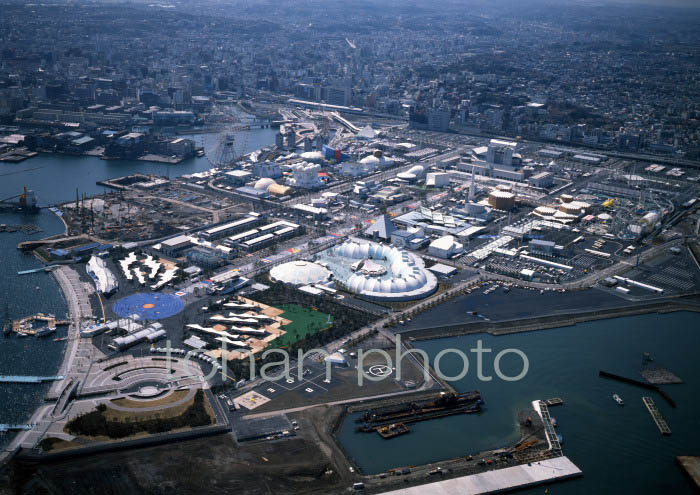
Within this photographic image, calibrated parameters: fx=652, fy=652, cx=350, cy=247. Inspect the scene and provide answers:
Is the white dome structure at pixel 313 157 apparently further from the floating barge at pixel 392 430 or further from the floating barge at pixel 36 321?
the floating barge at pixel 392 430

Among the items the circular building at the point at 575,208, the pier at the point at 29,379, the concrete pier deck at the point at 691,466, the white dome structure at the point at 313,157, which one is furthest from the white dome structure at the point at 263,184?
the concrete pier deck at the point at 691,466

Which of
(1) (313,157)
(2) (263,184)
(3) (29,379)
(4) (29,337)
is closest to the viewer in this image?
(3) (29,379)

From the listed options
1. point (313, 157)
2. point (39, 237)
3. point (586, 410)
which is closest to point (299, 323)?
point (586, 410)

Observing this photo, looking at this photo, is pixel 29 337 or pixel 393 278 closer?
pixel 29 337

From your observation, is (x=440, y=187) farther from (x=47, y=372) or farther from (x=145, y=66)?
(x=145, y=66)

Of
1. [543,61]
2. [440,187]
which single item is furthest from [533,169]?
[543,61]

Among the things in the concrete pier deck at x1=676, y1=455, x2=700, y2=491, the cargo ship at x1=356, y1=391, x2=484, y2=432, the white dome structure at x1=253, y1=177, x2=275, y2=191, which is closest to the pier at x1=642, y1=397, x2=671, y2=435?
the concrete pier deck at x1=676, y1=455, x2=700, y2=491

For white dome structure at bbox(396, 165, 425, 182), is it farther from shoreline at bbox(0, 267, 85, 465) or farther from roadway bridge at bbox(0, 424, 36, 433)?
roadway bridge at bbox(0, 424, 36, 433)

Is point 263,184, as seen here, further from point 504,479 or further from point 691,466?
point 691,466
